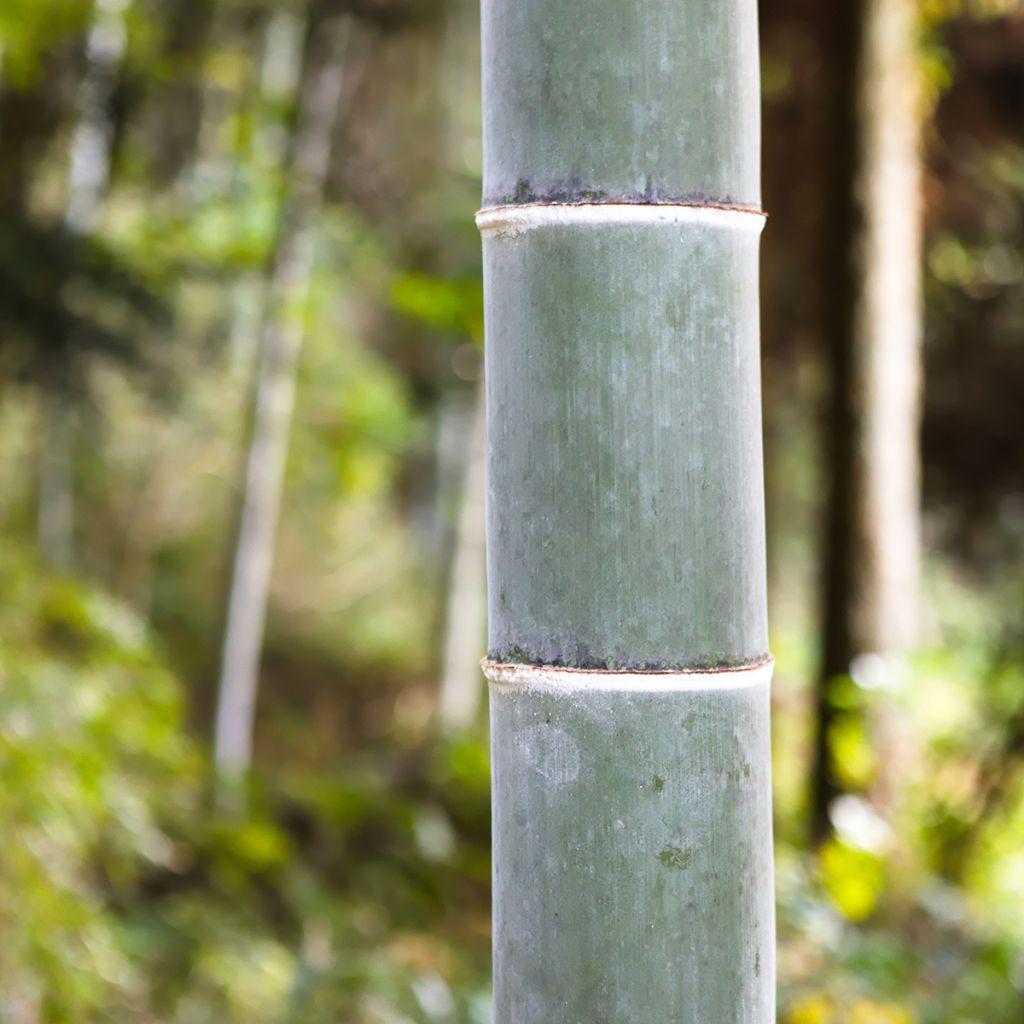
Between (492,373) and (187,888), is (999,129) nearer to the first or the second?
(187,888)

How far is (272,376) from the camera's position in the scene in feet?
21.4

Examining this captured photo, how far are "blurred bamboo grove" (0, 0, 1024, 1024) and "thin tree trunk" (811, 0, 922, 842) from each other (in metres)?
0.01

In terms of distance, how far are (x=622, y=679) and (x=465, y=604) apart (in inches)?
347

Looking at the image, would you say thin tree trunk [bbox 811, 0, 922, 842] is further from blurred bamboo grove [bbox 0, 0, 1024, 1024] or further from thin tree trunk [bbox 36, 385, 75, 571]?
thin tree trunk [bbox 36, 385, 75, 571]

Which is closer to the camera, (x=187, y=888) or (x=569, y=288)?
(x=569, y=288)

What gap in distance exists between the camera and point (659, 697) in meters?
0.93

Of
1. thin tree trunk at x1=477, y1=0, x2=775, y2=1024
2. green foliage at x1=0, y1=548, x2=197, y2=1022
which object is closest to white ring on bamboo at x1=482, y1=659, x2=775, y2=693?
thin tree trunk at x1=477, y1=0, x2=775, y2=1024

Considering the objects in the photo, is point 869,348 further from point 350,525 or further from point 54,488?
point 350,525

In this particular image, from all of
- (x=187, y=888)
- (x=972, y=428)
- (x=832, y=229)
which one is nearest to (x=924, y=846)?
(x=832, y=229)

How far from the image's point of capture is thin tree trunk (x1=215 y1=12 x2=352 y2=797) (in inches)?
254

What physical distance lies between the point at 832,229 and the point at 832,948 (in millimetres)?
2643

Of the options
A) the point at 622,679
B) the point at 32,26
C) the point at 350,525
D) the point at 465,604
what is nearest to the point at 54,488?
the point at 465,604

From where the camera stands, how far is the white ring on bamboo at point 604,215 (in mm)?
906

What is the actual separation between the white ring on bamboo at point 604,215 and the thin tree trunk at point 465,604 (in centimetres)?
753
